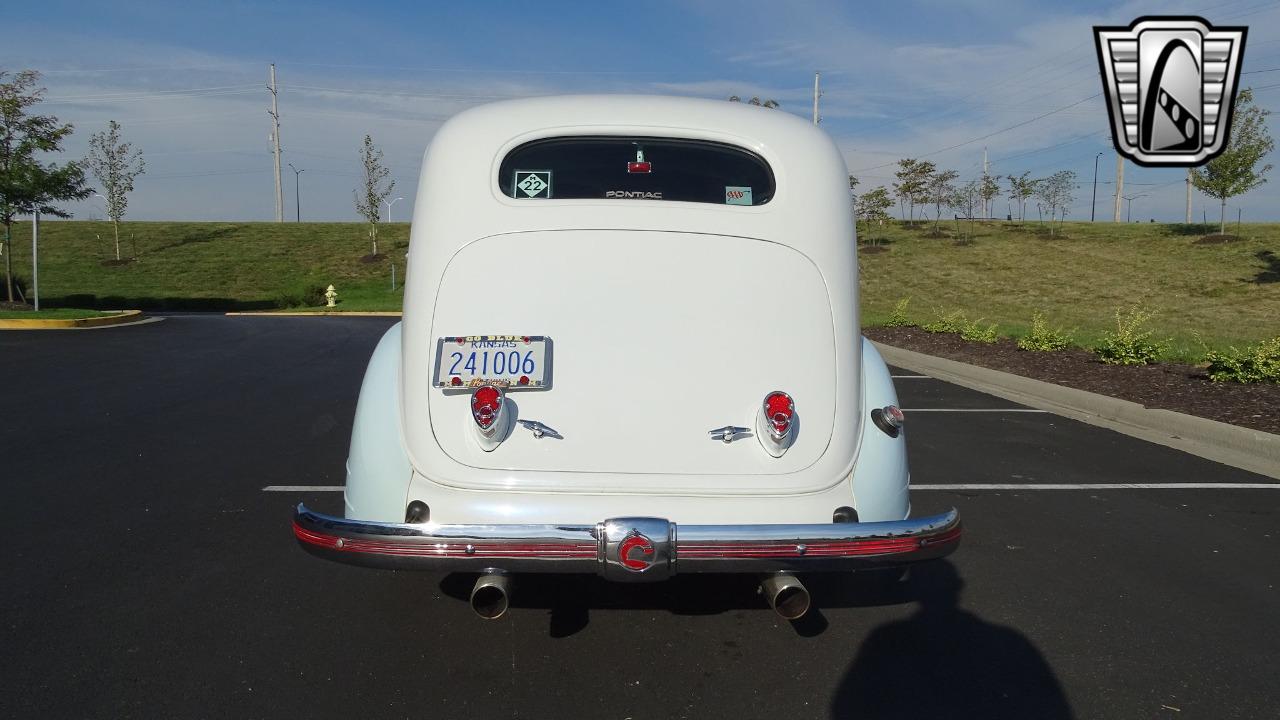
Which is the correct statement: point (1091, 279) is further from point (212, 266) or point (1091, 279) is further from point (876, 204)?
point (212, 266)

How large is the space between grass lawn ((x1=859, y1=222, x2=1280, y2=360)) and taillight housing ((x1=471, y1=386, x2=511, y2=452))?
10918 mm

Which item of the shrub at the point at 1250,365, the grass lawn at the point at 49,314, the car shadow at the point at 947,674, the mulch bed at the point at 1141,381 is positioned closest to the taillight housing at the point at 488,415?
the car shadow at the point at 947,674

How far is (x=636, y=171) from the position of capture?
3.67 metres

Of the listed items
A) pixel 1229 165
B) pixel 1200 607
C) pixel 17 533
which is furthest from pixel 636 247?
pixel 1229 165

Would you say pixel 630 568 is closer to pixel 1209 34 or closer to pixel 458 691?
pixel 458 691

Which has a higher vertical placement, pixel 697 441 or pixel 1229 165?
pixel 1229 165

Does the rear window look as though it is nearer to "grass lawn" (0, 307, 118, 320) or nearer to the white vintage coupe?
the white vintage coupe

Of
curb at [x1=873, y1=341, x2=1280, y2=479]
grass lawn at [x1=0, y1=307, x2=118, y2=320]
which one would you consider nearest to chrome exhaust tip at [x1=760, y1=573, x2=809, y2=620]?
curb at [x1=873, y1=341, x2=1280, y2=479]

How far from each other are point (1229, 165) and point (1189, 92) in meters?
27.6

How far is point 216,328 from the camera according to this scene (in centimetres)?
1797

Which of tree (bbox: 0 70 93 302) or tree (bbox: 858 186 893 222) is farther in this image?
tree (bbox: 858 186 893 222)

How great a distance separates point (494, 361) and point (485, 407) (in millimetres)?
207

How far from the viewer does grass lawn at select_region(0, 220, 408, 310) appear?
3136cm

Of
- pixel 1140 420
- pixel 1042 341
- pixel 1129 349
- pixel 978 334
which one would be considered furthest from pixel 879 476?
pixel 978 334
